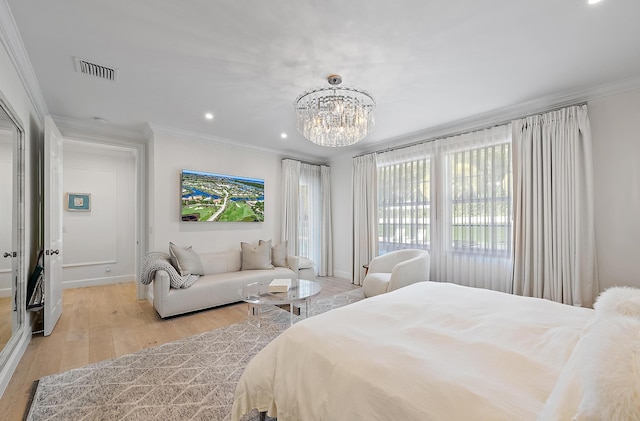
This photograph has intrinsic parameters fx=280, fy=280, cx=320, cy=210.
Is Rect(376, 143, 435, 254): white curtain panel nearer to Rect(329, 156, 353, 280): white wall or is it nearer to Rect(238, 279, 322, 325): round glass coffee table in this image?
Rect(329, 156, 353, 280): white wall

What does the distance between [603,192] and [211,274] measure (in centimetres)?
489

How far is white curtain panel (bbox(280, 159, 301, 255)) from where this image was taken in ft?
17.5

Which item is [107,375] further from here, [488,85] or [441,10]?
[488,85]

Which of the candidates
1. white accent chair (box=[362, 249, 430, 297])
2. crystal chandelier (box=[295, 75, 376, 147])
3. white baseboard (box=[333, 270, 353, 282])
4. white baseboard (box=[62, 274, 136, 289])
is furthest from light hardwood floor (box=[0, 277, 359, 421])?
crystal chandelier (box=[295, 75, 376, 147])

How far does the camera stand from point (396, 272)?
140 inches

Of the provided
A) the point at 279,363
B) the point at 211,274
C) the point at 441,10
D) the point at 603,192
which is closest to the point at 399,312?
the point at 279,363

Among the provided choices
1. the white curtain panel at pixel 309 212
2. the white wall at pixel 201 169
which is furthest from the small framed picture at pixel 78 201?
the white curtain panel at pixel 309 212

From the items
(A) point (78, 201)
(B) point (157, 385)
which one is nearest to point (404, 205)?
(B) point (157, 385)

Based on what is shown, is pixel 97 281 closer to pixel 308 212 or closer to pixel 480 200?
pixel 308 212

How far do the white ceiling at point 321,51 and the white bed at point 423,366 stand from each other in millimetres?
1972

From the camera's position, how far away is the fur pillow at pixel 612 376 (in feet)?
2.24

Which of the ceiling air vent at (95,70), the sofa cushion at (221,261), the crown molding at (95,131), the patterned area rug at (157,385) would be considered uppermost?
the ceiling air vent at (95,70)

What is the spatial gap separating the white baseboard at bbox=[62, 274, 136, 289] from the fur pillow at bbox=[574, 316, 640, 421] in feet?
21.8

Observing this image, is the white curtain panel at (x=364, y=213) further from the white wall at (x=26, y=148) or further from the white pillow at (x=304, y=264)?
the white wall at (x=26, y=148)
